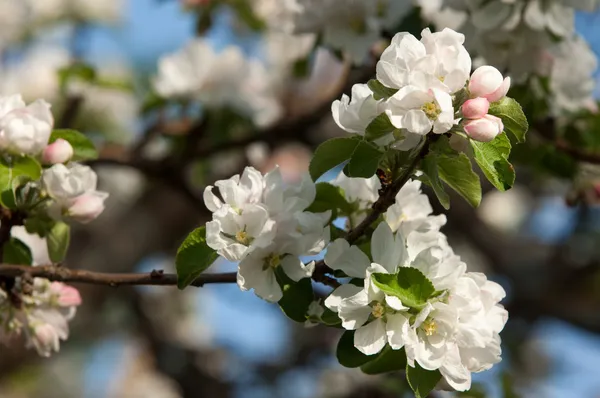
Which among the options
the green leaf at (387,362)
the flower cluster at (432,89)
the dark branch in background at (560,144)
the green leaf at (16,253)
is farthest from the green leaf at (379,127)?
the dark branch in background at (560,144)

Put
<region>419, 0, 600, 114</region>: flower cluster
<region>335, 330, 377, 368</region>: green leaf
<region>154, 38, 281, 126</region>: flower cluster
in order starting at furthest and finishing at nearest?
<region>154, 38, 281, 126</region>: flower cluster < <region>419, 0, 600, 114</region>: flower cluster < <region>335, 330, 377, 368</region>: green leaf

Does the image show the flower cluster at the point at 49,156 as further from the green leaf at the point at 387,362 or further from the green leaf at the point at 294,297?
the green leaf at the point at 387,362

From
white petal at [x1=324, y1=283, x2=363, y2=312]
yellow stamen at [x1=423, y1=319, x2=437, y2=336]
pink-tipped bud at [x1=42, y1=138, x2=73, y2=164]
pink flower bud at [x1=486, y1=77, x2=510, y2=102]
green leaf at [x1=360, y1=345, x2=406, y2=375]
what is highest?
pink flower bud at [x1=486, y1=77, x2=510, y2=102]

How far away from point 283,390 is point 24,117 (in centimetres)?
214

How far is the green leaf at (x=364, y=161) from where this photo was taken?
2.71ft

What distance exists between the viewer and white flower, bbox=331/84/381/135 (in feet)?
2.69

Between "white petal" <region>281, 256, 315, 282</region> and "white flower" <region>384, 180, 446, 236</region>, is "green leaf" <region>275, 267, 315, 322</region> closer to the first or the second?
"white petal" <region>281, 256, 315, 282</region>

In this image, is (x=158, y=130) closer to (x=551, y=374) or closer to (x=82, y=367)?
(x=551, y=374)

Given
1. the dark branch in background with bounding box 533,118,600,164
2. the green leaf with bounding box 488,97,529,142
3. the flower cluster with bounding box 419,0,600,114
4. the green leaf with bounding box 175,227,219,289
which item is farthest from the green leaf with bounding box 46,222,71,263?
the dark branch in background with bounding box 533,118,600,164

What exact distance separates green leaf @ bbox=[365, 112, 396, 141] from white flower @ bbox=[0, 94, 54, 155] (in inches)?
15.4

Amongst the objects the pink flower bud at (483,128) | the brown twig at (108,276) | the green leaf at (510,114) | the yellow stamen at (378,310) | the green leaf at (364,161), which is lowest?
the brown twig at (108,276)

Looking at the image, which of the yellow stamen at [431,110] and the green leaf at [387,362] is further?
the green leaf at [387,362]

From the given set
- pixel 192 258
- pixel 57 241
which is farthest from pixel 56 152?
pixel 192 258

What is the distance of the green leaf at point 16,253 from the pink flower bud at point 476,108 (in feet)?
1.91
